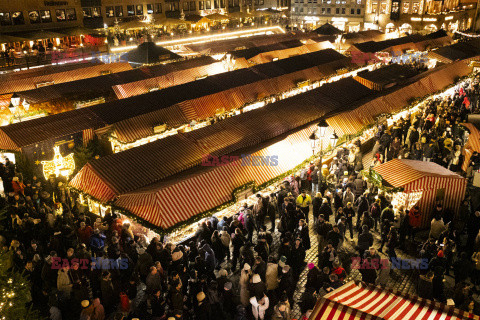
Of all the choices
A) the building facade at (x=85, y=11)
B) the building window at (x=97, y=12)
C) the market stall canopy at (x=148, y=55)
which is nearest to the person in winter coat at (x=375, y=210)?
the market stall canopy at (x=148, y=55)

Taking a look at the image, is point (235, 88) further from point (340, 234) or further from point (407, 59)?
point (407, 59)

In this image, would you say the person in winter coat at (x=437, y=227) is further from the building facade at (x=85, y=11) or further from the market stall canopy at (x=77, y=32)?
the building facade at (x=85, y=11)

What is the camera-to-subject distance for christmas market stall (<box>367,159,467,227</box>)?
11.1m

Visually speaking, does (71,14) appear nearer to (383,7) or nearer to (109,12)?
(109,12)

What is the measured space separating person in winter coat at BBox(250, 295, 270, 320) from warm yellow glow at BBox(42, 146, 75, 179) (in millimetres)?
7725

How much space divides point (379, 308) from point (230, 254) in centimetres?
602

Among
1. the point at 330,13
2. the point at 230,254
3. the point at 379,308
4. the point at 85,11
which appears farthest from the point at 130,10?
the point at 379,308

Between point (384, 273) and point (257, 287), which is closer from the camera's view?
point (257, 287)

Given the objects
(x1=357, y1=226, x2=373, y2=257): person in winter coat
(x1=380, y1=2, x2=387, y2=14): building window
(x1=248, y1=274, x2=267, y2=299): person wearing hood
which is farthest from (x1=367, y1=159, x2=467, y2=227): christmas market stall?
(x1=380, y1=2, x2=387, y2=14): building window

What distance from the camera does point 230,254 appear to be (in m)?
11.0

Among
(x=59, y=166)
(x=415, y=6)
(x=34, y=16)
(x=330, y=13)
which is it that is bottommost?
(x=59, y=166)

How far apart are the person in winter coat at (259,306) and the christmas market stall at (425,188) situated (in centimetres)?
525

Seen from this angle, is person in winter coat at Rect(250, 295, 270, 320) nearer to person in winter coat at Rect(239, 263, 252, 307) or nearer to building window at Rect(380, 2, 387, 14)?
person in winter coat at Rect(239, 263, 252, 307)

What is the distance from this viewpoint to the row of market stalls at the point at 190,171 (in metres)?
10.1
